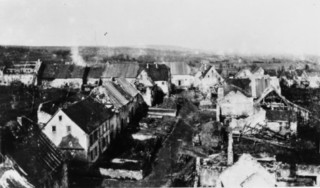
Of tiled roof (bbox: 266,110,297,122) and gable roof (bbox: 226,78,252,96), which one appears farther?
gable roof (bbox: 226,78,252,96)

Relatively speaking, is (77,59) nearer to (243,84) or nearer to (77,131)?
(243,84)

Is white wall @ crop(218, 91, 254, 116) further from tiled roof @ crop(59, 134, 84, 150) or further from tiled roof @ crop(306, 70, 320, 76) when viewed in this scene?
tiled roof @ crop(306, 70, 320, 76)

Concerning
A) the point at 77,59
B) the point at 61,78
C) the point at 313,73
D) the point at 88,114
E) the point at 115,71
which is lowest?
the point at 88,114

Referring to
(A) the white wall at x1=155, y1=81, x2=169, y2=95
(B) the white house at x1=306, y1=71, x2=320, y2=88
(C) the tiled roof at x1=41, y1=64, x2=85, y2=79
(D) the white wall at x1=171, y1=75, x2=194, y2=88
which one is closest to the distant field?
(B) the white house at x1=306, y1=71, x2=320, y2=88

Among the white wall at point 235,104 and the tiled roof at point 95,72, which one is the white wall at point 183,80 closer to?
the tiled roof at point 95,72

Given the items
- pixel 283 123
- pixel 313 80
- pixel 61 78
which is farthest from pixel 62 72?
pixel 313 80

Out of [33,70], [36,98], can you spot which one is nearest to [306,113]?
[36,98]

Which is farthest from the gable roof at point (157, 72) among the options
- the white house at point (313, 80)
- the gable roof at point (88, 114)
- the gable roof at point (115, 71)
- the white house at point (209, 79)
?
the white house at point (313, 80)
